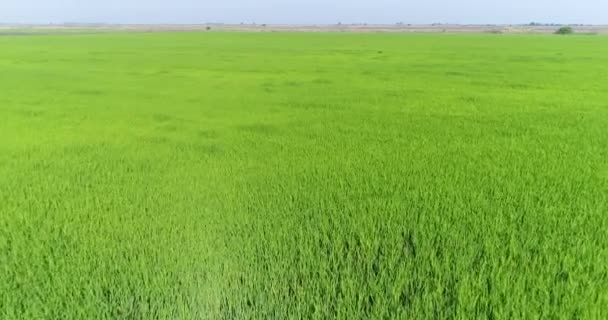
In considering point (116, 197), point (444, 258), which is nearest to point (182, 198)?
→ point (116, 197)

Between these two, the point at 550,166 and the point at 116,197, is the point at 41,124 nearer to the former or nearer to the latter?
the point at 116,197

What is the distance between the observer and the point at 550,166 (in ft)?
14.8

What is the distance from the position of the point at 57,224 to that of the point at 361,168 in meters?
2.70

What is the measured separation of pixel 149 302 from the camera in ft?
7.72

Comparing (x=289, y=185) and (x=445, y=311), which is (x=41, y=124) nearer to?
(x=289, y=185)

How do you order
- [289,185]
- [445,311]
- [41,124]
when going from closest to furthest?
[445,311]
[289,185]
[41,124]

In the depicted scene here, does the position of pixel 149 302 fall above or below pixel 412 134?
below

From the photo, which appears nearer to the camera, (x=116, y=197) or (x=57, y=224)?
(x=57, y=224)

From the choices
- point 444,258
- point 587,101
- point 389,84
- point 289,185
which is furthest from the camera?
point 389,84

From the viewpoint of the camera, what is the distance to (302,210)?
3.41m

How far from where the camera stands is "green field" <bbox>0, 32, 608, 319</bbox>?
2.38 m

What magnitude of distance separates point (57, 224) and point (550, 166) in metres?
4.50

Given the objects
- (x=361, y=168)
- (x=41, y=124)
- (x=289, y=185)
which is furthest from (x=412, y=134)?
(x=41, y=124)

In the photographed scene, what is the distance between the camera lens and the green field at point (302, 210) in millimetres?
2385
